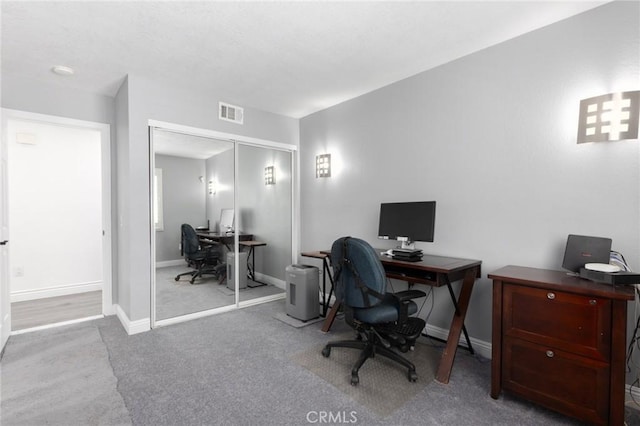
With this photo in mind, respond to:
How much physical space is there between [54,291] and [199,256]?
247 centimetres

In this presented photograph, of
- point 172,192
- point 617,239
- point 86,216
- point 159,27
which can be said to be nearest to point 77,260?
point 86,216

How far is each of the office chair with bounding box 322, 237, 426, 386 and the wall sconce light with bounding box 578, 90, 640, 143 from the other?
1.58 metres

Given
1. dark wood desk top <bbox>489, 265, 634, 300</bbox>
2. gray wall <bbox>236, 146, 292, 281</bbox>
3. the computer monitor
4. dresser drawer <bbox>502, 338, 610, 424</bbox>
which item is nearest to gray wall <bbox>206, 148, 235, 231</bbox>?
gray wall <bbox>236, 146, 292, 281</bbox>

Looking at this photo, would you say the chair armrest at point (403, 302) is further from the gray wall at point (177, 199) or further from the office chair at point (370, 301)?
the gray wall at point (177, 199)

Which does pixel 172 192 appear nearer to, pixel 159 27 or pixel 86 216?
pixel 159 27

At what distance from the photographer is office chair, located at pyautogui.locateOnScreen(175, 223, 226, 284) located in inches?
147

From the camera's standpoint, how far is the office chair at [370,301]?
2.22 meters

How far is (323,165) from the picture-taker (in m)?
4.19

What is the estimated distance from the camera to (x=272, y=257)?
4492 millimetres

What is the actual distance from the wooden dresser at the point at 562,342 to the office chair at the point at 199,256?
3.17 m

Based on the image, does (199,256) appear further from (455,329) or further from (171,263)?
(455,329)

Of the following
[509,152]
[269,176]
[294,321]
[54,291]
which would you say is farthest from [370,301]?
[54,291]

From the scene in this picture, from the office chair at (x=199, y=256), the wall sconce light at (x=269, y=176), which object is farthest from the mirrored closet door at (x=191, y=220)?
the wall sconce light at (x=269, y=176)

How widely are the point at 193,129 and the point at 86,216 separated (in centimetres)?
266
